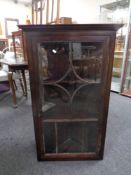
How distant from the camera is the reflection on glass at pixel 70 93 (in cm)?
93

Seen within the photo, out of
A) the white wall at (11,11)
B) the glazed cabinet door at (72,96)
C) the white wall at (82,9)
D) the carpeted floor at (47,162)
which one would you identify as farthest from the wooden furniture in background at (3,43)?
the glazed cabinet door at (72,96)

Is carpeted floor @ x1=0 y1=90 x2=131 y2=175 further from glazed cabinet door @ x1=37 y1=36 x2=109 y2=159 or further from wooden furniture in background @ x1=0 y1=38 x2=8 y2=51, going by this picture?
wooden furniture in background @ x1=0 y1=38 x2=8 y2=51

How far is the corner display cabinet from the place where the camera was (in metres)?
0.84

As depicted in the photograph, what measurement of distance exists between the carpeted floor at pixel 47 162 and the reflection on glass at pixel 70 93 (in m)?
0.14

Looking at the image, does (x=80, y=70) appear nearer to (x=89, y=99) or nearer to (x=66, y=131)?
(x=89, y=99)

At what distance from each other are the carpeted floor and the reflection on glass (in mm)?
140

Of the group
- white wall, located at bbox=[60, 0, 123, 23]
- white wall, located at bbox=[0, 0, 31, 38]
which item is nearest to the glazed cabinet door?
white wall, located at bbox=[60, 0, 123, 23]

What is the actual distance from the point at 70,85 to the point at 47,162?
709 mm

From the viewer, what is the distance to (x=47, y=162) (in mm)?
1204

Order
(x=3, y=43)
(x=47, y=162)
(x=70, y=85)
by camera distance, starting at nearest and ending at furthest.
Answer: (x=70, y=85) < (x=47, y=162) < (x=3, y=43)

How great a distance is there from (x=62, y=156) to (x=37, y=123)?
1.28 feet

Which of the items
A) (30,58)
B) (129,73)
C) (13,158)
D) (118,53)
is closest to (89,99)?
(30,58)

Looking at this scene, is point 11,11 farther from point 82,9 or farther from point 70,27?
point 70,27

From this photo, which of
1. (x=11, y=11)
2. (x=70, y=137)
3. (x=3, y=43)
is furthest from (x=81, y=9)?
(x=70, y=137)
